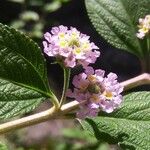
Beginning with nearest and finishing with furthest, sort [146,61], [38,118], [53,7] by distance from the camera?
[38,118] → [146,61] → [53,7]

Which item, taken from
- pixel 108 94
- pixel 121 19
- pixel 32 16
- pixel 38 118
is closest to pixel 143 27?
pixel 121 19

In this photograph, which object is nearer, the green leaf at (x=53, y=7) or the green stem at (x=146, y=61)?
the green stem at (x=146, y=61)

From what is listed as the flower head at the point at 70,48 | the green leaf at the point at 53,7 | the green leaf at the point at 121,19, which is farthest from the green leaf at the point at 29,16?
the flower head at the point at 70,48

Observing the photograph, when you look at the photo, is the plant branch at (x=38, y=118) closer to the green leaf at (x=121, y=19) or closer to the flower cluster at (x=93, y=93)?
the flower cluster at (x=93, y=93)

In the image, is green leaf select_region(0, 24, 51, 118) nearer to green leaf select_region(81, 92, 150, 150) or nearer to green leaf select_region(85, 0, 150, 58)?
green leaf select_region(81, 92, 150, 150)

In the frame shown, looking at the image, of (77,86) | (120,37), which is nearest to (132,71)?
(120,37)

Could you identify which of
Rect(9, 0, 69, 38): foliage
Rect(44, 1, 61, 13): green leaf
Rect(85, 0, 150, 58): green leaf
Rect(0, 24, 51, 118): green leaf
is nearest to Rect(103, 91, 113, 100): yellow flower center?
Rect(0, 24, 51, 118): green leaf

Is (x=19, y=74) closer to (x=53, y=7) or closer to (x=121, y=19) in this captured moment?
(x=121, y=19)
